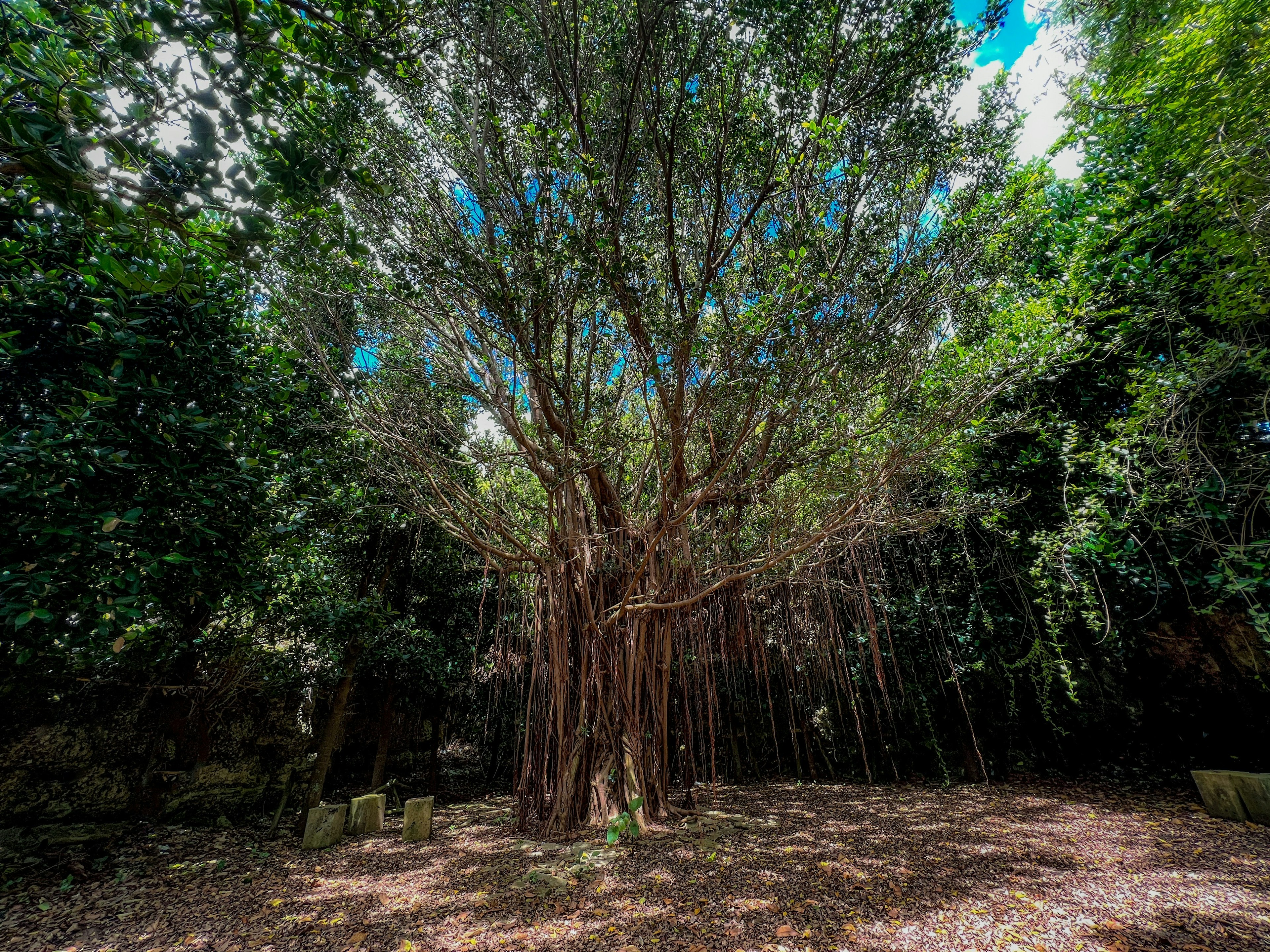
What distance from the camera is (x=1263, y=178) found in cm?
242

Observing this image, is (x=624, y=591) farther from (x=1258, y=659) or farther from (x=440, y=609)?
(x=1258, y=659)

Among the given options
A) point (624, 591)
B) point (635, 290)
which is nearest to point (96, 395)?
point (635, 290)

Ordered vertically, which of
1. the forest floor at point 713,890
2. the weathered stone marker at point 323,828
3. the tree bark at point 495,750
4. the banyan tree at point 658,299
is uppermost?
the banyan tree at point 658,299

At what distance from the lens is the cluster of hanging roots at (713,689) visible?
3623mm

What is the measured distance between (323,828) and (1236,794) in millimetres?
6213

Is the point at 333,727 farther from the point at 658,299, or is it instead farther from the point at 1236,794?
the point at 1236,794

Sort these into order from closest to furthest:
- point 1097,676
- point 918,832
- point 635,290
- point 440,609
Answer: point 635,290, point 918,832, point 1097,676, point 440,609

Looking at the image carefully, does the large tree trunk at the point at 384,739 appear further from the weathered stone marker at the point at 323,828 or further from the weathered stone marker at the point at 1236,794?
the weathered stone marker at the point at 1236,794

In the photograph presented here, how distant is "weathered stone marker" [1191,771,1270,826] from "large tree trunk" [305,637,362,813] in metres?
6.50

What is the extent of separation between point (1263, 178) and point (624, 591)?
161 inches

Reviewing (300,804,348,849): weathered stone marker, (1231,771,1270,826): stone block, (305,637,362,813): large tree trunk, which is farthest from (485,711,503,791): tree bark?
(1231,771,1270,826): stone block

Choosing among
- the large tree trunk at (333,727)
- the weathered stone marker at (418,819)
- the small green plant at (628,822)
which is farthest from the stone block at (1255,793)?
the large tree trunk at (333,727)

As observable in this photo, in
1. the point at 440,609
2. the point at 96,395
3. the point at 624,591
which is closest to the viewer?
the point at 96,395

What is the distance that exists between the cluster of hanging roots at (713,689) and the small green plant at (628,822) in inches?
2.6
